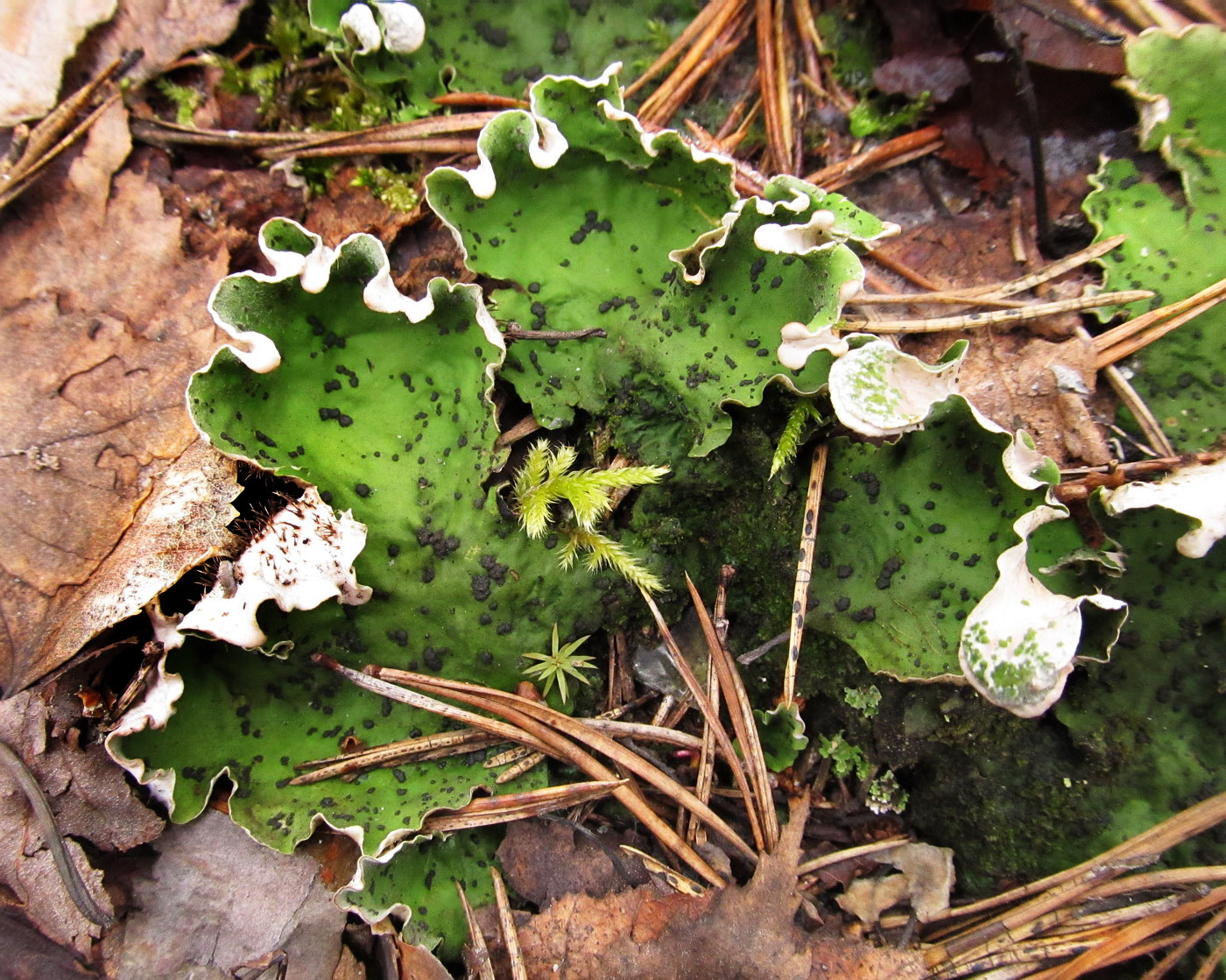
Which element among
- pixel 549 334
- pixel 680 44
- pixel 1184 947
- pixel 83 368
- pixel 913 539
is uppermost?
pixel 680 44

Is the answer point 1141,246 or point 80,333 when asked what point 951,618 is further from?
point 80,333

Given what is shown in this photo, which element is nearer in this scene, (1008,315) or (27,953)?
(27,953)

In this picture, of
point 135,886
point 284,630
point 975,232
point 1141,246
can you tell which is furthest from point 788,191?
point 135,886

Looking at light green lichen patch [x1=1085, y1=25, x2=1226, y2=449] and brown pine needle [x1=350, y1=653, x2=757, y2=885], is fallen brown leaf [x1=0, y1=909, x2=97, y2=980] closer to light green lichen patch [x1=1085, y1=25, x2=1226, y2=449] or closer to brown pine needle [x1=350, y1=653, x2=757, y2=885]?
brown pine needle [x1=350, y1=653, x2=757, y2=885]

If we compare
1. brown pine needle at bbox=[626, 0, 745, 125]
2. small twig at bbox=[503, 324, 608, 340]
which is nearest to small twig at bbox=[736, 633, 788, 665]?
small twig at bbox=[503, 324, 608, 340]

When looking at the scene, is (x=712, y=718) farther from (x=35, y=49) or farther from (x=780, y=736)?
(x=35, y=49)

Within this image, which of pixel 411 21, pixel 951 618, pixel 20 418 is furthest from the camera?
pixel 411 21

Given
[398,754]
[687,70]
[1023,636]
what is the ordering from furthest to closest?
[687,70] → [398,754] → [1023,636]

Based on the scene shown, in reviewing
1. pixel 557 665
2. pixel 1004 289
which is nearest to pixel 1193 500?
pixel 1004 289
